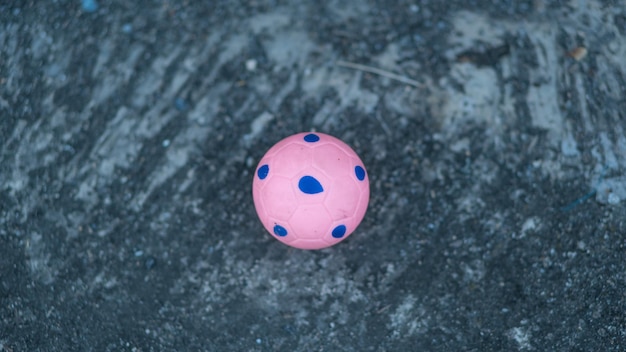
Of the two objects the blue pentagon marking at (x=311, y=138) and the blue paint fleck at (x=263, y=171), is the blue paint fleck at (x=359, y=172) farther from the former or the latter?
the blue paint fleck at (x=263, y=171)

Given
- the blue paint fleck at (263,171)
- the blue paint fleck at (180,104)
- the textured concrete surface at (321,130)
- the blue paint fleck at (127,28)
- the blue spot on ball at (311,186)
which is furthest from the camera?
the blue paint fleck at (127,28)

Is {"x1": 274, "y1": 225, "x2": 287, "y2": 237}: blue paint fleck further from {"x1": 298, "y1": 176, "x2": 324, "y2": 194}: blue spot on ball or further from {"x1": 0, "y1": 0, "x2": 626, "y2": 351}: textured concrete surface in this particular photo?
{"x1": 0, "y1": 0, "x2": 626, "y2": 351}: textured concrete surface

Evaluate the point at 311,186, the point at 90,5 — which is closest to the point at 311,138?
the point at 311,186

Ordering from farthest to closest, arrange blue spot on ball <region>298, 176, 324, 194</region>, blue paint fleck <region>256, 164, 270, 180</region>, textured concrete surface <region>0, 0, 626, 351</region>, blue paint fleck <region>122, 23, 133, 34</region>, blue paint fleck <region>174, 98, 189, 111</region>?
blue paint fleck <region>122, 23, 133, 34</region> < blue paint fleck <region>174, 98, 189, 111</region> < textured concrete surface <region>0, 0, 626, 351</region> < blue paint fleck <region>256, 164, 270, 180</region> < blue spot on ball <region>298, 176, 324, 194</region>

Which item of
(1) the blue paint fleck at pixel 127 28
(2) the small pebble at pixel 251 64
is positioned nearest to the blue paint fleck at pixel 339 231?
(2) the small pebble at pixel 251 64

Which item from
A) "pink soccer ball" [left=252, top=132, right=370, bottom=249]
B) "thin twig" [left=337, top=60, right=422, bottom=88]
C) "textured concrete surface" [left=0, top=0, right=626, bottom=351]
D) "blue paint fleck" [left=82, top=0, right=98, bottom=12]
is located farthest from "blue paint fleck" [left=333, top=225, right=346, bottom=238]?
"blue paint fleck" [left=82, top=0, right=98, bottom=12]
